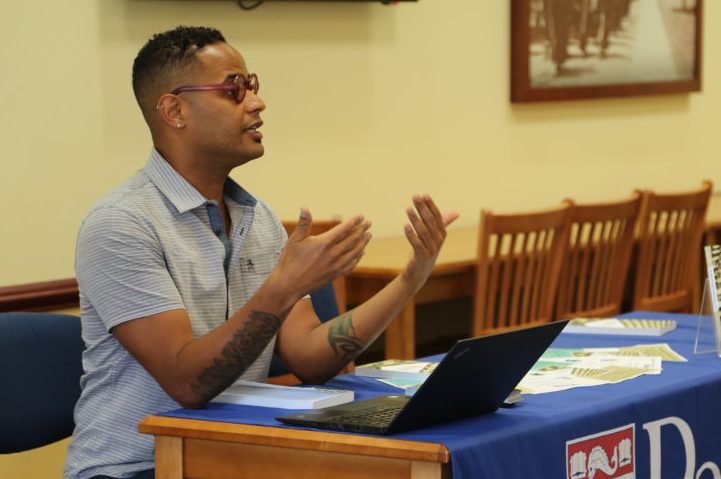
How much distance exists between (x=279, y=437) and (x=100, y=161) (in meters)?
2.05

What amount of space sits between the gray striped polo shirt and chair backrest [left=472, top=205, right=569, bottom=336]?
1682 mm

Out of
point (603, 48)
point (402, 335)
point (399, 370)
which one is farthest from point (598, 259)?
point (399, 370)

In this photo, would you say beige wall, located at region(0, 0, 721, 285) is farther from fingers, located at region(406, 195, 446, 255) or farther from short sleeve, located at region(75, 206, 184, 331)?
fingers, located at region(406, 195, 446, 255)

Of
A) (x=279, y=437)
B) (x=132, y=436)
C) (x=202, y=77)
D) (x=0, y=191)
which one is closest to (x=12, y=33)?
(x=0, y=191)

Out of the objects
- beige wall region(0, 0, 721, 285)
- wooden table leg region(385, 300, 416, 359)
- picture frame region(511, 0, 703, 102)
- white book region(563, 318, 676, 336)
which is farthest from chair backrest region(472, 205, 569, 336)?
picture frame region(511, 0, 703, 102)

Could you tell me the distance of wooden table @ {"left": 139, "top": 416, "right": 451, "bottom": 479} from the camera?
192 cm

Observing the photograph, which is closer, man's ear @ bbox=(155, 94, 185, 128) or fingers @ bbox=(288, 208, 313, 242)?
fingers @ bbox=(288, 208, 313, 242)

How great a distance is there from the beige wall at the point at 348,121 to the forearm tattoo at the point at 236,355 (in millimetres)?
1609

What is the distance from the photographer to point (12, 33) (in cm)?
365

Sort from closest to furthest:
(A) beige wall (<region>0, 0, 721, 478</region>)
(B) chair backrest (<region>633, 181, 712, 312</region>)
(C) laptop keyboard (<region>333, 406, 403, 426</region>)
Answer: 1. (C) laptop keyboard (<region>333, 406, 403, 426</region>)
2. (A) beige wall (<region>0, 0, 721, 478</region>)
3. (B) chair backrest (<region>633, 181, 712, 312</region>)

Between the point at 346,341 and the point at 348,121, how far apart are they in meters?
2.24

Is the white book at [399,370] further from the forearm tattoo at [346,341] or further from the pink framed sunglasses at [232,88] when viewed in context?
the pink framed sunglasses at [232,88]

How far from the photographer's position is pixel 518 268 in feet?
13.9

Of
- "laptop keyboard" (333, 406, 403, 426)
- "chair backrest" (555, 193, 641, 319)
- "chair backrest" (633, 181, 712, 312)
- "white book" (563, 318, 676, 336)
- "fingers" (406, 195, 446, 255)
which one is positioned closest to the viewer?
"laptop keyboard" (333, 406, 403, 426)
